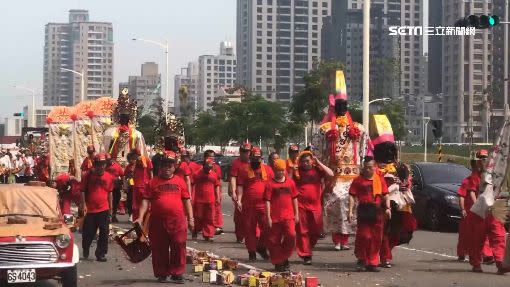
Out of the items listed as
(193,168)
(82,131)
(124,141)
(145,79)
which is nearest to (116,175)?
(193,168)

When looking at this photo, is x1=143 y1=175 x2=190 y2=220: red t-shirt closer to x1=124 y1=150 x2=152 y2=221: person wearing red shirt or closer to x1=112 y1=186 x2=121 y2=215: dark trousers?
x1=124 y1=150 x2=152 y2=221: person wearing red shirt

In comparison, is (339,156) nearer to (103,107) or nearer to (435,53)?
(103,107)

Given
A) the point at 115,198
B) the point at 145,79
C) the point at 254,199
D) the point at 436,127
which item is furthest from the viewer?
the point at 145,79

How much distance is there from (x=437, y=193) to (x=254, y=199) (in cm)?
636

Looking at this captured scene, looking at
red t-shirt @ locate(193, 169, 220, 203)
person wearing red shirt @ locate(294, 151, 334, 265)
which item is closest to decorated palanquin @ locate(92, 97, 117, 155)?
red t-shirt @ locate(193, 169, 220, 203)

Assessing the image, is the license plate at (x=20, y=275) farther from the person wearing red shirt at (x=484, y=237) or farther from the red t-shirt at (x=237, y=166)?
the red t-shirt at (x=237, y=166)

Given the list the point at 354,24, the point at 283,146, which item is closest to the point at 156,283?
the point at 283,146

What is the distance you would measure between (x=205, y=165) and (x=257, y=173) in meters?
3.56

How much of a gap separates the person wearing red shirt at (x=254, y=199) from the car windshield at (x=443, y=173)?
6.49m

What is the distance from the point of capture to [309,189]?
1520 centimetres

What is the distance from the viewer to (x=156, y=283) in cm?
1252

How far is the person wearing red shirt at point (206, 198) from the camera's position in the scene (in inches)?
755

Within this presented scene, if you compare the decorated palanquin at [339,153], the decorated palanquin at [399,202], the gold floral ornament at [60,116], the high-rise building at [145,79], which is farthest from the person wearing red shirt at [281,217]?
the high-rise building at [145,79]

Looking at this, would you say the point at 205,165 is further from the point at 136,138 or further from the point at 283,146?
the point at 283,146
